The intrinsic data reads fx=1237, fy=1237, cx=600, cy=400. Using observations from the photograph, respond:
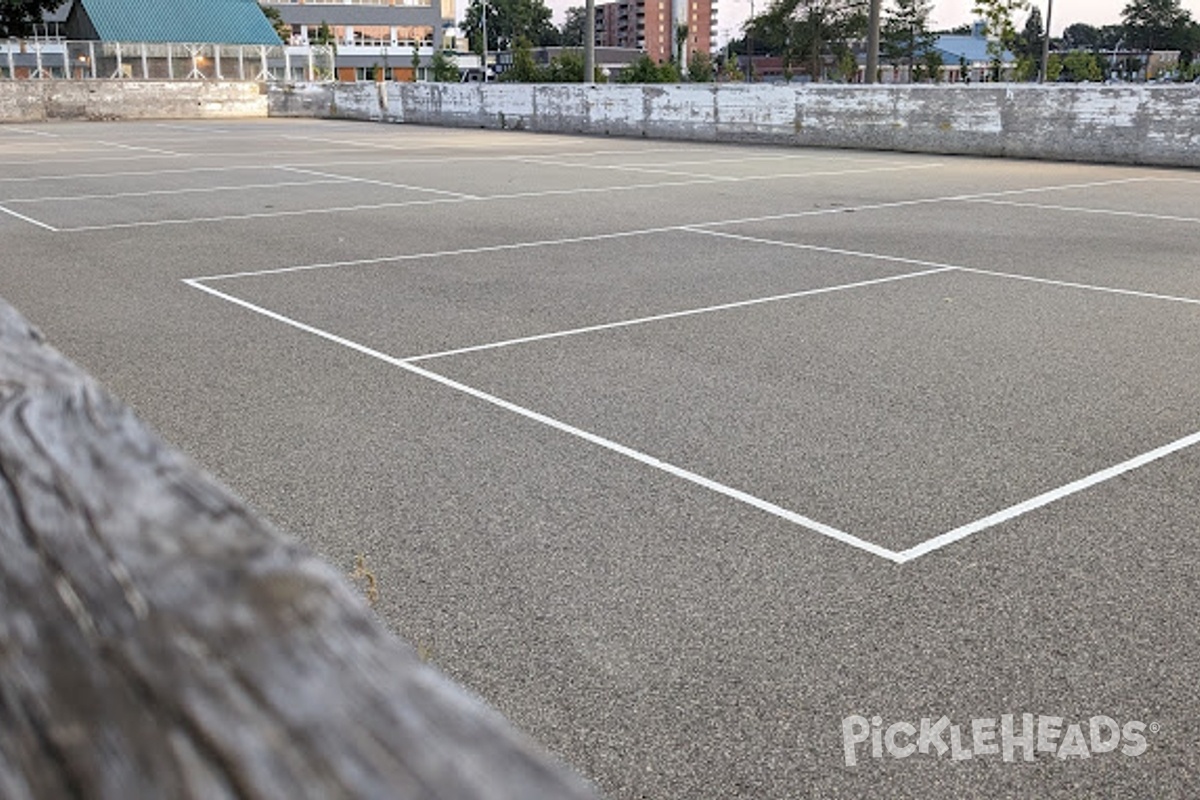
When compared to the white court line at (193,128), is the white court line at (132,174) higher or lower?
lower

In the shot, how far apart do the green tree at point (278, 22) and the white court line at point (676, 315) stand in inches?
4525

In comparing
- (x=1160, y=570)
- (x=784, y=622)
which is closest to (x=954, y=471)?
(x=1160, y=570)

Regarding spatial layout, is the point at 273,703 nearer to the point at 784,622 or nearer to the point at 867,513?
the point at 784,622

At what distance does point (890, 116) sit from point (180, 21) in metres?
72.6

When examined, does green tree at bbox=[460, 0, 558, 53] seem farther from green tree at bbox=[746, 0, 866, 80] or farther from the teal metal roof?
the teal metal roof

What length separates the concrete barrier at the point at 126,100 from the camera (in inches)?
1853

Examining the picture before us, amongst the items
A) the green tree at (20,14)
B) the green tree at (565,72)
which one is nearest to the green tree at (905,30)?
the green tree at (565,72)

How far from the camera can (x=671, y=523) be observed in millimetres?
5316

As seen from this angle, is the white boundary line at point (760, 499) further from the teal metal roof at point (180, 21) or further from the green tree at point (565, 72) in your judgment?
the teal metal roof at point (180, 21)

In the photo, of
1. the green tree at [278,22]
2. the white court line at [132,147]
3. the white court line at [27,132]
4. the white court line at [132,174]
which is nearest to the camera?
the white court line at [132,174]

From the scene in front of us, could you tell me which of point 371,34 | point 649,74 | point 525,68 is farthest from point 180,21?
point 649,74

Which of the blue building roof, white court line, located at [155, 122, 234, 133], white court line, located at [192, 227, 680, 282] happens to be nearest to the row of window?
the blue building roof

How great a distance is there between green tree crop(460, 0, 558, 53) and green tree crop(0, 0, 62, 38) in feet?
365

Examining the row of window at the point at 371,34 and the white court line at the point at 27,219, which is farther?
the row of window at the point at 371,34
